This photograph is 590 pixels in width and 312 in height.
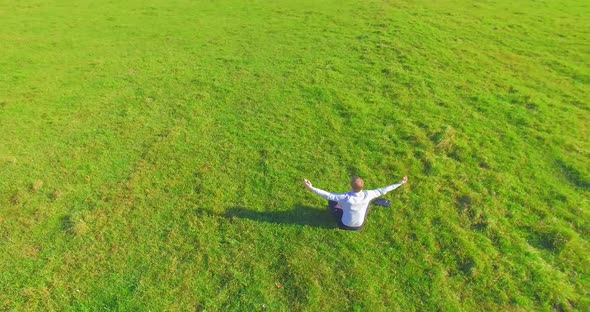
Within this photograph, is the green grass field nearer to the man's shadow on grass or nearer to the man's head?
the man's shadow on grass

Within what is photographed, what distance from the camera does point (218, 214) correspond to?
10734mm

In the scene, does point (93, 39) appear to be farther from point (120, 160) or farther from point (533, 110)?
point (533, 110)

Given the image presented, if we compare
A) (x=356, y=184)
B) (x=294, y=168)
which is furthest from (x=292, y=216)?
(x=356, y=184)

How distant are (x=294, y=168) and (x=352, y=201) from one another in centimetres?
335

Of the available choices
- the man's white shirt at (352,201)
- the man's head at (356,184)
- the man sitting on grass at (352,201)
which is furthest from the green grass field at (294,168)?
the man's head at (356,184)

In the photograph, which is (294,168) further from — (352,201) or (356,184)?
(356,184)

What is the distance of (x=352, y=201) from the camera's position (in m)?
9.20

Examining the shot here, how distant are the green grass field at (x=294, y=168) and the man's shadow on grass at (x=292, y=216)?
0.06 m

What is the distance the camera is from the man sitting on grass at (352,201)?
30.2 feet

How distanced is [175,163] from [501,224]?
9.56 m

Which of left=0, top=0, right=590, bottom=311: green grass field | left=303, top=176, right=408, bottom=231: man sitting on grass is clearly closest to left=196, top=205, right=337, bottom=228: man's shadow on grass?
left=0, top=0, right=590, bottom=311: green grass field

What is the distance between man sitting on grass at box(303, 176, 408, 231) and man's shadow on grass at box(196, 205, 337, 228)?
55cm

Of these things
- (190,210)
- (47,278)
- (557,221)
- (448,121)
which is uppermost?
(448,121)

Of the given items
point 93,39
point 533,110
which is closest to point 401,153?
point 533,110
